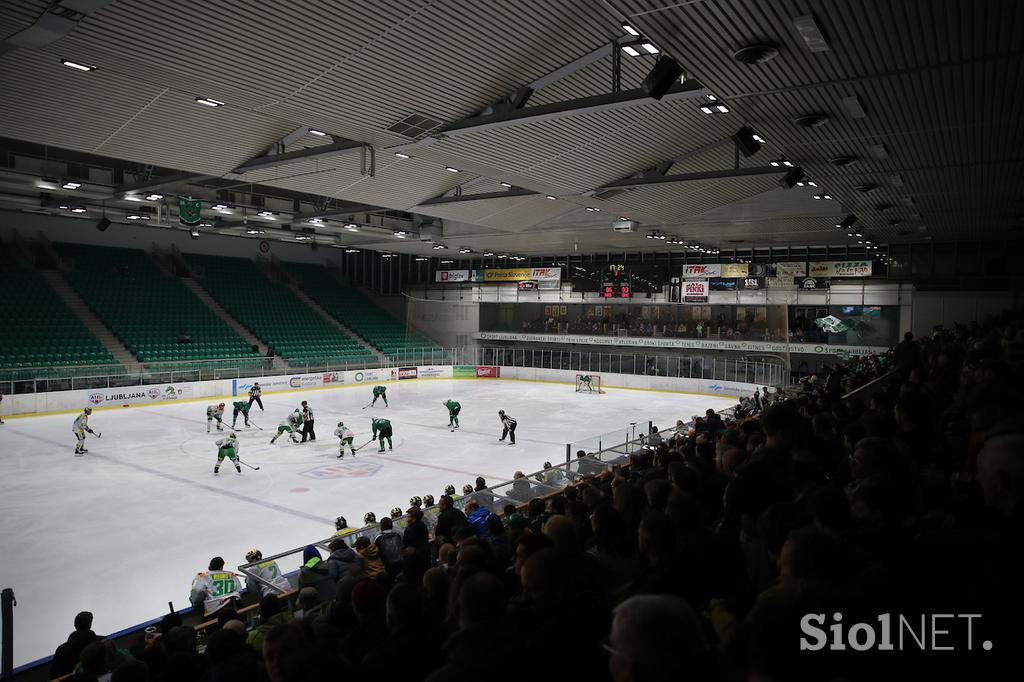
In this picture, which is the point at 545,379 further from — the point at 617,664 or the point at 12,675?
the point at 617,664

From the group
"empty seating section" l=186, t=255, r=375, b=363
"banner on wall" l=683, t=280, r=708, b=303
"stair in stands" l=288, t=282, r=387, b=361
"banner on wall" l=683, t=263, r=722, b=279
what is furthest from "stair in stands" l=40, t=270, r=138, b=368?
"banner on wall" l=683, t=263, r=722, b=279

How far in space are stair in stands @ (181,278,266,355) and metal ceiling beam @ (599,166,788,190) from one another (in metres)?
23.7

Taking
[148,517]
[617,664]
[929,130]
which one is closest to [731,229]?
[929,130]

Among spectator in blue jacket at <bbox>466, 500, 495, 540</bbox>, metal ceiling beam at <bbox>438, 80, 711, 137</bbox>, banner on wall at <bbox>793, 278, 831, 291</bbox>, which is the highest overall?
metal ceiling beam at <bbox>438, 80, 711, 137</bbox>

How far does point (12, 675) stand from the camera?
6.26m

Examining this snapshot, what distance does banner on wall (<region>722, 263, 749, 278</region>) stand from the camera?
3516cm

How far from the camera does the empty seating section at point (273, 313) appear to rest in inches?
1393

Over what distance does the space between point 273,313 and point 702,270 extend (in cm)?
2529

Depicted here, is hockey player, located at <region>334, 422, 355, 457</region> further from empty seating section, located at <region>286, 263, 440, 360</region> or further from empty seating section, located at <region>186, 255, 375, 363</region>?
empty seating section, located at <region>286, 263, 440, 360</region>

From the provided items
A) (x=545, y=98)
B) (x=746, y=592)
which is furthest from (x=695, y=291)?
(x=746, y=592)

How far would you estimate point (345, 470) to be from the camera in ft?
51.6

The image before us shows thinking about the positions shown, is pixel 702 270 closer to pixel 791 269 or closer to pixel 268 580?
pixel 791 269

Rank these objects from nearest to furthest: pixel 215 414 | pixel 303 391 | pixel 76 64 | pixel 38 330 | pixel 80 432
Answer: pixel 76 64
pixel 80 432
pixel 215 414
pixel 38 330
pixel 303 391

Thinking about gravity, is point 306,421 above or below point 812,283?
below
